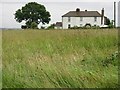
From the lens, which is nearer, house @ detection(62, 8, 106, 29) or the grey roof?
house @ detection(62, 8, 106, 29)

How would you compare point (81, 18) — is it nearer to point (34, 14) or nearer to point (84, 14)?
point (84, 14)

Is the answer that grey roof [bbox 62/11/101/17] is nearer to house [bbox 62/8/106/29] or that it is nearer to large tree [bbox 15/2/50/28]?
house [bbox 62/8/106/29]

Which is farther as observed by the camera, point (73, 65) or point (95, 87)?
point (73, 65)

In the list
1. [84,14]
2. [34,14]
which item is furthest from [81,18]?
[34,14]

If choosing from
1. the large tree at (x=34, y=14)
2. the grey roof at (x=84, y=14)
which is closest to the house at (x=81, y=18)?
the grey roof at (x=84, y=14)

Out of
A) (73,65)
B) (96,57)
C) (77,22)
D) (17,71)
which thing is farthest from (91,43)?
(77,22)

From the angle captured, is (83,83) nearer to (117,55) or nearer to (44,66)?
(44,66)

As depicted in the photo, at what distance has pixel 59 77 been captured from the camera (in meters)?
3.89

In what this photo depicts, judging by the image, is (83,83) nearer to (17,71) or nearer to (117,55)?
(17,71)

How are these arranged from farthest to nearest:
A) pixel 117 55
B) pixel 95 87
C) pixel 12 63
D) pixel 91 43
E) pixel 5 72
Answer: pixel 91 43 → pixel 117 55 → pixel 12 63 → pixel 5 72 → pixel 95 87

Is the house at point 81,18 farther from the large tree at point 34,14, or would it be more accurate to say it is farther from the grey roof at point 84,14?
the large tree at point 34,14

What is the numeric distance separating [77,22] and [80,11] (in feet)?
10.7

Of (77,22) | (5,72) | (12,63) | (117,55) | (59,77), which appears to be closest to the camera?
(59,77)

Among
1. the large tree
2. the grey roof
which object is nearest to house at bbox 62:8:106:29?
the grey roof
